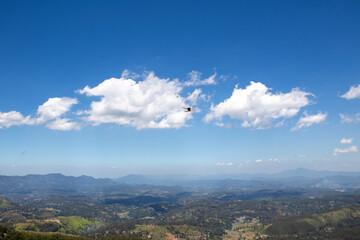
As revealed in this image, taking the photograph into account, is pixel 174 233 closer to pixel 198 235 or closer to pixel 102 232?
pixel 198 235

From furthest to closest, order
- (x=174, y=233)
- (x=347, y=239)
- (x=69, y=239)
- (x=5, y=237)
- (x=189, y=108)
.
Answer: (x=174, y=233)
(x=347, y=239)
(x=69, y=239)
(x=5, y=237)
(x=189, y=108)

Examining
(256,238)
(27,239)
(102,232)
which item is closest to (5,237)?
(27,239)

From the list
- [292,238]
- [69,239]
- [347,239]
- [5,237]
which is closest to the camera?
[5,237]

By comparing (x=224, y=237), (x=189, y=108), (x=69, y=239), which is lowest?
(x=224, y=237)

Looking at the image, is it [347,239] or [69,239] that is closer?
[69,239]

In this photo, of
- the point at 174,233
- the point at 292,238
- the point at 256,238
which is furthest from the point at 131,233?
the point at 292,238

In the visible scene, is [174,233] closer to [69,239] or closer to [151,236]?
[151,236]

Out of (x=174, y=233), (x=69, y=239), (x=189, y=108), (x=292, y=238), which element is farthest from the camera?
(x=174, y=233)

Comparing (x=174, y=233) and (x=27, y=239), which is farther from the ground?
(x=27, y=239)

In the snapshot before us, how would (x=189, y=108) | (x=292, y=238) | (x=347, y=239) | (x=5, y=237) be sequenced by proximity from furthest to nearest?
(x=292, y=238) → (x=347, y=239) → (x=5, y=237) → (x=189, y=108)
